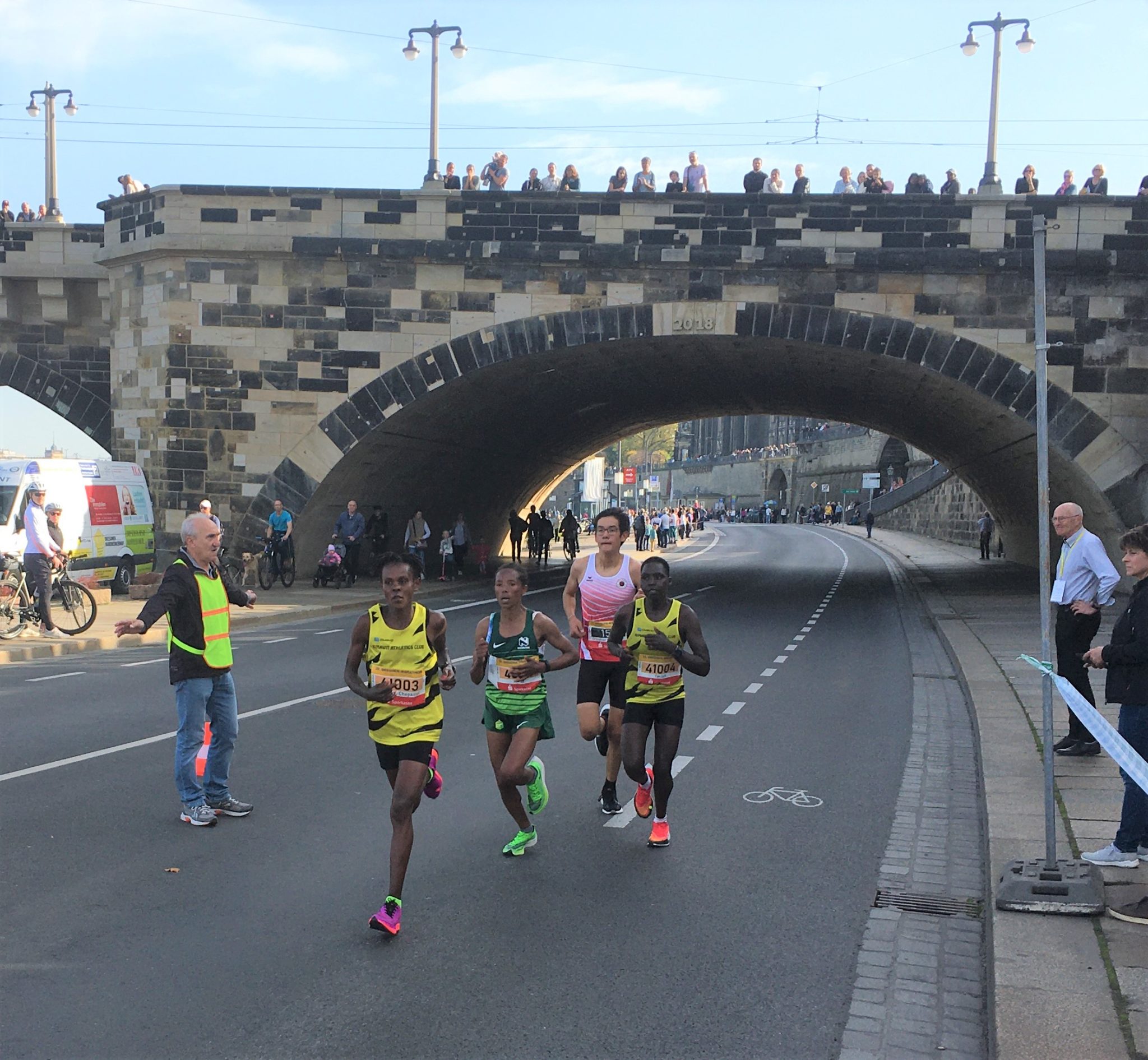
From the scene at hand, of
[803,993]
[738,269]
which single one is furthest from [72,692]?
[738,269]

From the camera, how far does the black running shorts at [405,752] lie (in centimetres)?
545

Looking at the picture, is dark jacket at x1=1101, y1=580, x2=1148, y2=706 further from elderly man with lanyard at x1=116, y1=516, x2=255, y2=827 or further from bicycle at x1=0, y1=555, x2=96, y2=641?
bicycle at x1=0, y1=555, x2=96, y2=641

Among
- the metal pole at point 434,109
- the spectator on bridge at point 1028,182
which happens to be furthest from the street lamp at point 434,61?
the spectator on bridge at point 1028,182

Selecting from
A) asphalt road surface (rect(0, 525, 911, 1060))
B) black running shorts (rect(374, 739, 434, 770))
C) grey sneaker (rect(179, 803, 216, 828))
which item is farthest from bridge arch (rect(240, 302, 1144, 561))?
black running shorts (rect(374, 739, 434, 770))

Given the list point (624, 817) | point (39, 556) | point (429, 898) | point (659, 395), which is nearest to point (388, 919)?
point (429, 898)

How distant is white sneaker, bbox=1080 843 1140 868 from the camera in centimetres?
588

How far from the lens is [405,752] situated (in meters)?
5.47

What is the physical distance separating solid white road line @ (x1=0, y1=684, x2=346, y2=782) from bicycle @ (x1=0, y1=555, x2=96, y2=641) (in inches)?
241

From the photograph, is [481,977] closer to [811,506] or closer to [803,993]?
[803,993]

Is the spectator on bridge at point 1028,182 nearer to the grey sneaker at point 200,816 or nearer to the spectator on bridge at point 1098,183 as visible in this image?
the spectator on bridge at point 1098,183

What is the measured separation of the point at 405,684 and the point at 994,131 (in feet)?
74.6

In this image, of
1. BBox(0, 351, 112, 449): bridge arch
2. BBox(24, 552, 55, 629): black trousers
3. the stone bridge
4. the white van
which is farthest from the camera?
BBox(0, 351, 112, 449): bridge arch

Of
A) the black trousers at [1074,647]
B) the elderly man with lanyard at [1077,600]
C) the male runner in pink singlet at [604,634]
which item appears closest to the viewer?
the male runner in pink singlet at [604,634]

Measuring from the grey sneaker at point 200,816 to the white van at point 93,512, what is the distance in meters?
13.6
